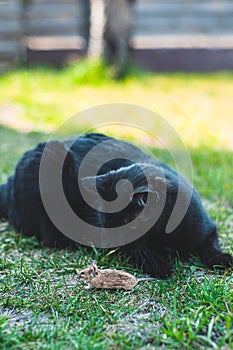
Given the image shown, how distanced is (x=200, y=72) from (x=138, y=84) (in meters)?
1.76

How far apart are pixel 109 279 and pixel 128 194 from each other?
0.35 m

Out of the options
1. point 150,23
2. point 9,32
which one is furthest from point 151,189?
point 150,23

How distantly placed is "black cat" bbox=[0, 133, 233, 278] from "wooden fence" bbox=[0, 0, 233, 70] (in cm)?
612

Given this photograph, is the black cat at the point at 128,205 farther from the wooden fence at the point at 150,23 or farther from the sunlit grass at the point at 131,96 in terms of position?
the wooden fence at the point at 150,23

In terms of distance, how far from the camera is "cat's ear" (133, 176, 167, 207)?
2.08 m

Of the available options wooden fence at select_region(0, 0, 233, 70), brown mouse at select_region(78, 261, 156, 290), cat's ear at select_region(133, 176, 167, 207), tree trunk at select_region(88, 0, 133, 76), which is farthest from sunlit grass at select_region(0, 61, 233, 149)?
brown mouse at select_region(78, 261, 156, 290)

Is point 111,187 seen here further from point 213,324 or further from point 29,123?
point 29,123

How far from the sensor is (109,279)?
210 centimetres

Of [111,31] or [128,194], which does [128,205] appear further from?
[111,31]

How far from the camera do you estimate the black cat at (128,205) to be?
7.10ft

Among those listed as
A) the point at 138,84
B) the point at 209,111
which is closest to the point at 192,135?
the point at 209,111

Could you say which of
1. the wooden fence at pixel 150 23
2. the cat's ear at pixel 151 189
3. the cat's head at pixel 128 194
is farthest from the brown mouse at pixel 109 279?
the wooden fence at pixel 150 23

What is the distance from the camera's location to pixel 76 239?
2.49 meters

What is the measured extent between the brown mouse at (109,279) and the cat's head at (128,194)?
20cm
